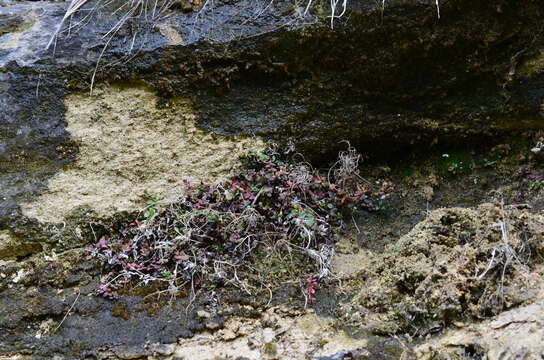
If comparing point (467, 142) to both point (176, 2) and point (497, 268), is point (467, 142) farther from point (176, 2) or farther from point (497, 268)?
point (176, 2)

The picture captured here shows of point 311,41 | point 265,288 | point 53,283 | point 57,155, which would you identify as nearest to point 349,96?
point 311,41

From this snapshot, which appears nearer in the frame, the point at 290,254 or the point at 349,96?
the point at 290,254

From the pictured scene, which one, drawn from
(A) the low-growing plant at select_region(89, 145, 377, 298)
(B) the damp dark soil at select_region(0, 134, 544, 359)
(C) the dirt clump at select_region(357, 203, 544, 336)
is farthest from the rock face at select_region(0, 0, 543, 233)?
(C) the dirt clump at select_region(357, 203, 544, 336)

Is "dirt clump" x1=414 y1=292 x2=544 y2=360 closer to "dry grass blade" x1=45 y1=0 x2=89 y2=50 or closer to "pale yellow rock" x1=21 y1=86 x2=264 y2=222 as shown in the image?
"pale yellow rock" x1=21 y1=86 x2=264 y2=222

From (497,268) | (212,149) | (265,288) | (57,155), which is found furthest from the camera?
(212,149)

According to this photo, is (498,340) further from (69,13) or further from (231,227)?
(69,13)

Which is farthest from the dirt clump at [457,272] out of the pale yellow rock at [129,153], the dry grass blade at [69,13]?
the dry grass blade at [69,13]
